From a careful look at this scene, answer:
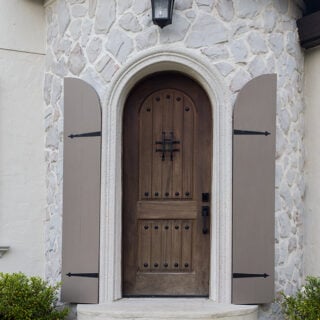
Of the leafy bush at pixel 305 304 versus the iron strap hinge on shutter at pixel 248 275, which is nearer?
the leafy bush at pixel 305 304

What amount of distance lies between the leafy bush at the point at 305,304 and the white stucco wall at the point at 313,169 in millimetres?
405

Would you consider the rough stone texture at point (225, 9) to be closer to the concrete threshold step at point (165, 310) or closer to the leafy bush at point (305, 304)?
the leafy bush at point (305, 304)

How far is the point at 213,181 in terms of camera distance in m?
5.87

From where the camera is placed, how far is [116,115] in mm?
5832

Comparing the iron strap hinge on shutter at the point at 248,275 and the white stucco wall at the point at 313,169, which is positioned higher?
the white stucco wall at the point at 313,169

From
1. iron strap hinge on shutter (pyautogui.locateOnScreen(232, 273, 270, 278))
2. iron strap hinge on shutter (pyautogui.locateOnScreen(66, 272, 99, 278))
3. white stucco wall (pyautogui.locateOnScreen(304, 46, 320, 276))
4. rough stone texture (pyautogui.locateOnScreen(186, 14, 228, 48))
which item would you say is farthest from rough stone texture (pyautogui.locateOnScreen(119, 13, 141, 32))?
iron strap hinge on shutter (pyautogui.locateOnScreen(232, 273, 270, 278))

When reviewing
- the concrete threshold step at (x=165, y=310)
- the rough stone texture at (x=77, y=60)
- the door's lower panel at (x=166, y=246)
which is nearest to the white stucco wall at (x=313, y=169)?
the concrete threshold step at (x=165, y=310)

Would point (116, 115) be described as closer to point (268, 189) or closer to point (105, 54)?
point (105, 54)

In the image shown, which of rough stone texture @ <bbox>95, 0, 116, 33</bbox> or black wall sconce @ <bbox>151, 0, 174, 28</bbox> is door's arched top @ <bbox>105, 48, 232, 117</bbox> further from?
rough stone texture @ <bbox>95, 0, 116, 33</bbox>

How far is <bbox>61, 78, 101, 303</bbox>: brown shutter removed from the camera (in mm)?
5750

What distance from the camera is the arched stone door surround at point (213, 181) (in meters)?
5.73

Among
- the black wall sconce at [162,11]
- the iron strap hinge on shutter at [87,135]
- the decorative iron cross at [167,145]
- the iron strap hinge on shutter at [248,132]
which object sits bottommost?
the decorative iron cross at [167,145]

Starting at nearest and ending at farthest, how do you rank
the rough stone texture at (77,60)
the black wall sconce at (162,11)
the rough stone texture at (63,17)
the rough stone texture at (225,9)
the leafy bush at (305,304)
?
the leafy bush at (305,304) → the black wall sconce at (162,11) → the rough stone texture at (225,9) → the rough stone texture at (77,60) → the rough stone texture at (63,17)

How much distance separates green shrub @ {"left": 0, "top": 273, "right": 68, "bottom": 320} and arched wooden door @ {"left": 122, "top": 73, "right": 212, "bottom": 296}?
Answer: 2.59ft
